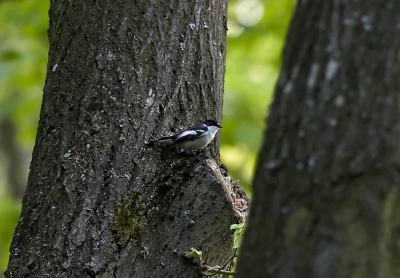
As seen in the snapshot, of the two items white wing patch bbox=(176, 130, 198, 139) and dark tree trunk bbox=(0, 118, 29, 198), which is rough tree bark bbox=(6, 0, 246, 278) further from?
dark tree trunk bbox=(0, 118, 29, 198)

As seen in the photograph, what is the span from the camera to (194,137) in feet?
12.6

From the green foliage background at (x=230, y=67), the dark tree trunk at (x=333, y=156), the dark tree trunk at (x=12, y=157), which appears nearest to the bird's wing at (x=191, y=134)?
the dark tree trunk at (x=333, y=156)

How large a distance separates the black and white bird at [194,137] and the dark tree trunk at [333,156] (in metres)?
1.74

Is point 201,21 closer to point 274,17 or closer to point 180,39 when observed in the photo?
point 180,39

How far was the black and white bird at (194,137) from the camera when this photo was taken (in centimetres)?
359

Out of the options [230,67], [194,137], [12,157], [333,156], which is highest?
[333,156]

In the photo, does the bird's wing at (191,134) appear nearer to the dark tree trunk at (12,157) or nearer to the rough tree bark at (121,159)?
the rough tree bark at (121,159)

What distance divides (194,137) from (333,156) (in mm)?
2139

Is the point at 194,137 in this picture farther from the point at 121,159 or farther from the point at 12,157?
the point at 12,157

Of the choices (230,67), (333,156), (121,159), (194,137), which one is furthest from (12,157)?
(333,156)

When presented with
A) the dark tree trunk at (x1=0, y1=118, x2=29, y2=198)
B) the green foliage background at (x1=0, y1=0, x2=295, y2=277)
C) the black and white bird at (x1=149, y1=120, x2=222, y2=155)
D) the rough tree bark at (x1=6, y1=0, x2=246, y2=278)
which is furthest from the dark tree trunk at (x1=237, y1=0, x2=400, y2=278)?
the dark tree trunk at (x1=0, y1=118, x2=29, y2=198)

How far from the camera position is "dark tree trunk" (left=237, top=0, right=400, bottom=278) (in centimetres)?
166

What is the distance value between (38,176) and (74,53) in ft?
2.79

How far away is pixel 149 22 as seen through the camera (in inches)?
144
